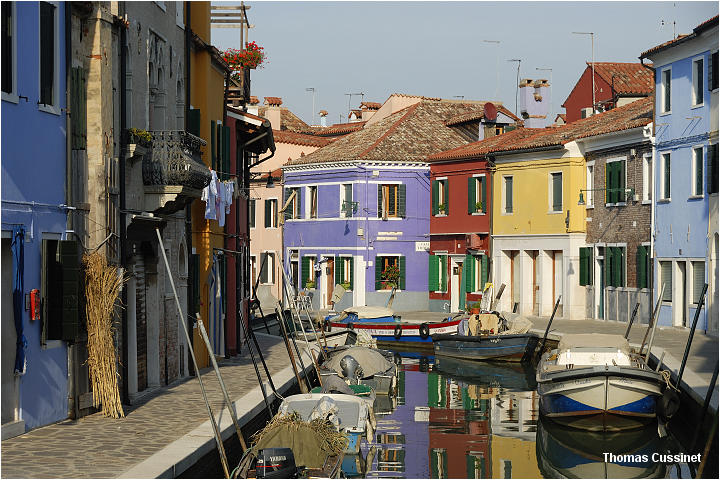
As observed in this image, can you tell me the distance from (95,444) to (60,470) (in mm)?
1578

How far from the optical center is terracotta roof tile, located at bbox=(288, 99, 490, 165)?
46.3 m

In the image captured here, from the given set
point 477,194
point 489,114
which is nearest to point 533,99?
point 489,114

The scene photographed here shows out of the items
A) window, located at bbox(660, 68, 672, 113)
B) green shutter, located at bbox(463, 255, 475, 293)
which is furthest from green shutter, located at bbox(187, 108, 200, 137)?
green shutter, located at bbox(463, 255, 475, 293)

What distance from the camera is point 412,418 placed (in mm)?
21750

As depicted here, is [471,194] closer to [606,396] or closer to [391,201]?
[391,201]

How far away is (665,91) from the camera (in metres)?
32.8

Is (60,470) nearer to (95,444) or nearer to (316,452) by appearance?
(95,444)

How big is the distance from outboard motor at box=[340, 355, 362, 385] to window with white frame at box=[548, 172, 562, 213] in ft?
57.6

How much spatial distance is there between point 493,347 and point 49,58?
19.5 meters

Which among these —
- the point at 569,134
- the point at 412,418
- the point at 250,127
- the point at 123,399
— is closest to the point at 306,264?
the point at 569,134

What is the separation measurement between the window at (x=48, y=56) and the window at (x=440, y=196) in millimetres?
31500

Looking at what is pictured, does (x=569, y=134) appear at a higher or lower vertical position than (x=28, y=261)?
higher

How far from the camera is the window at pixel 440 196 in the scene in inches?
1770

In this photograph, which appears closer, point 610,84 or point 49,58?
point 49,58
